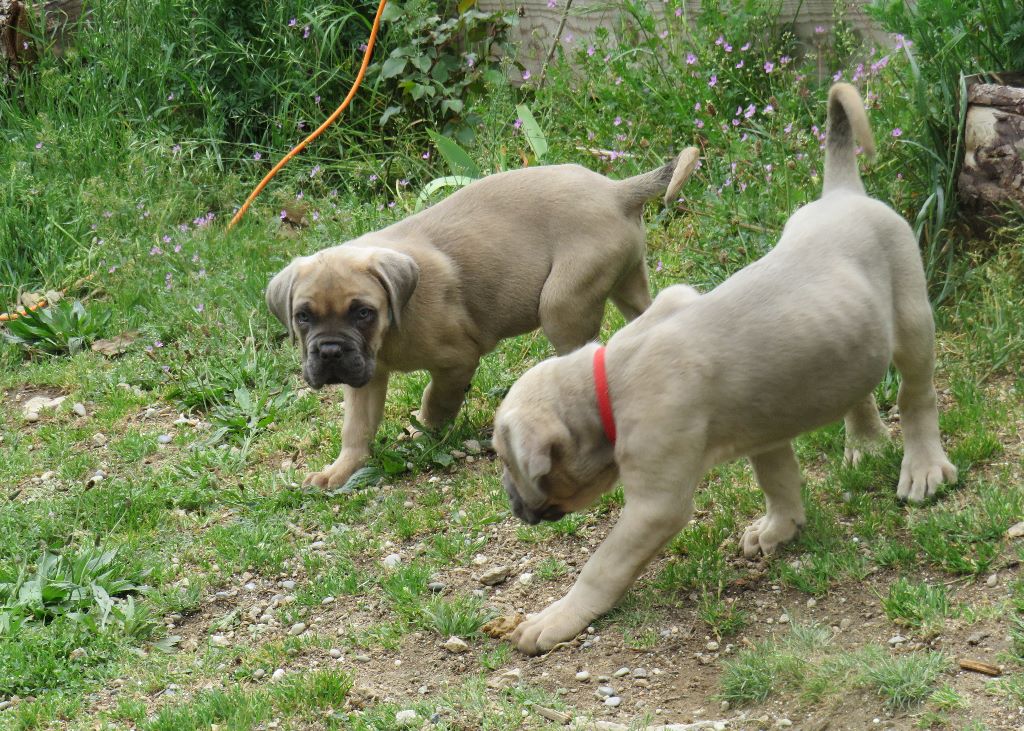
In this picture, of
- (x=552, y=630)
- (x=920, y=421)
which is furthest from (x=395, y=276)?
(x=920, y=421)

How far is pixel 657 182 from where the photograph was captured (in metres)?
5.77

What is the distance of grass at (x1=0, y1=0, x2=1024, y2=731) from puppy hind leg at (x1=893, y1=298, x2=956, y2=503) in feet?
0.28

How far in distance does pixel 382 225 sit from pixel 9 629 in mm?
3814

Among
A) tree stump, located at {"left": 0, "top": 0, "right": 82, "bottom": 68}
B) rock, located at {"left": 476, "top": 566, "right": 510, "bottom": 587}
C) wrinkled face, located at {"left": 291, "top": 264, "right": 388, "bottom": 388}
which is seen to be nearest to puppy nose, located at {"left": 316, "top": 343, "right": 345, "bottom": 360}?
wrinkled face, located at {"left": 291, "top": 264, "right": 388, "bottom": 388}

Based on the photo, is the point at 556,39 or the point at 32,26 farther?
the point at 32,26

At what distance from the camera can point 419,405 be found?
6551 mm

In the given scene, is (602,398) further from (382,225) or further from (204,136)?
(204,136)

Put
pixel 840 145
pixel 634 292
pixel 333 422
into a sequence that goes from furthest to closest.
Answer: pixel 333 422 < pixel 634 292 < pixel 840 145

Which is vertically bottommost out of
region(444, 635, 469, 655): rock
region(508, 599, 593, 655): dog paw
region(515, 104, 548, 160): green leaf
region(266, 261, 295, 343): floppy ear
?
region(444, 635, 469, 655): rock

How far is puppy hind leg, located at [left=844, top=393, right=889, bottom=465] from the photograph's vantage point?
509 centimetres

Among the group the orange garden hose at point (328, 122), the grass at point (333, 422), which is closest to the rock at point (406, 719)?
the grass at point (333, 422)

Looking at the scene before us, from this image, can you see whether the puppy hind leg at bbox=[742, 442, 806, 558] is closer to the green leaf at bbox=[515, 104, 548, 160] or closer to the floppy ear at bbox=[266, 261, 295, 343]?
the floppy ear at bbox=[266, 261, 295, 343]

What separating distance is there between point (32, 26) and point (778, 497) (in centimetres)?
773

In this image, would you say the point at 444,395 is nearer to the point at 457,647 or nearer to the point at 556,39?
the point at 457,647
